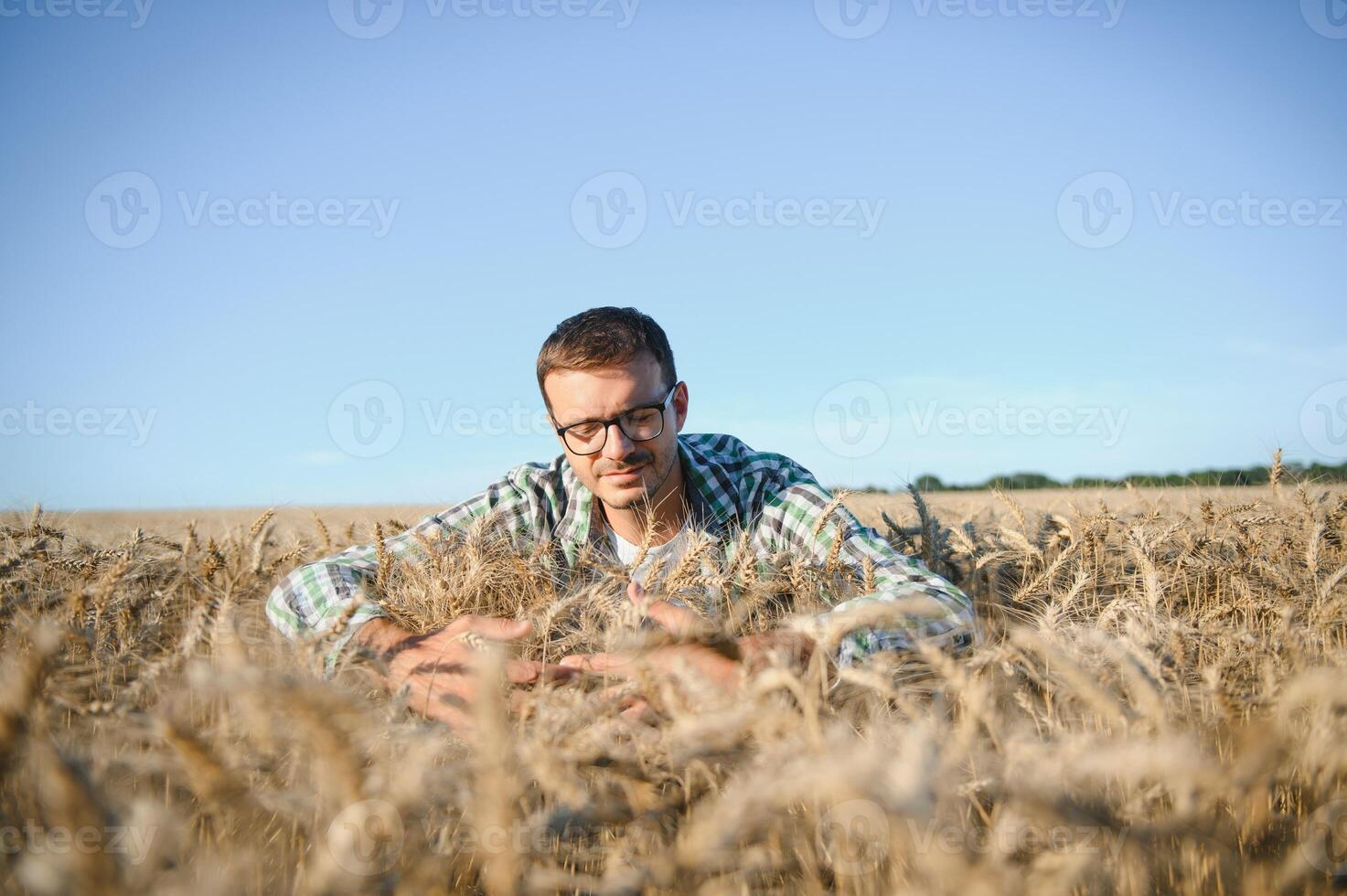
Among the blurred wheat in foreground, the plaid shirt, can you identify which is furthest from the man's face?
the blurred wheat in foreground

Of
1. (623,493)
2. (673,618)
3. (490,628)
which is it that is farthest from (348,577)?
(673,618)

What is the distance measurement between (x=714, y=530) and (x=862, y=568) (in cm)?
104

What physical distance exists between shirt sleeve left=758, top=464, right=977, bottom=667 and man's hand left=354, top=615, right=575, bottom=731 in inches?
24.9

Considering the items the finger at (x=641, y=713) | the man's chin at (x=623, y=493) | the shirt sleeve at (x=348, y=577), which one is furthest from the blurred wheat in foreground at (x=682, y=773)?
the man's chin at (x=623, y=493)

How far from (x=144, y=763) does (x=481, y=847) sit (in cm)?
51

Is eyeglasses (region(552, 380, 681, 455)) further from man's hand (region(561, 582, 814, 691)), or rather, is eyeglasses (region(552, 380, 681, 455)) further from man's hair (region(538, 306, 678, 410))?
man's hand (region(561, 582, 814, 691))

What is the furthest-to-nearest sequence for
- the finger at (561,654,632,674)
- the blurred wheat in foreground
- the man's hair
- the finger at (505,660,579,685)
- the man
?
the man's hair
the man
the finger at (505,660,579,685)
the finger at (561,654,632,674)
the blurred wheat in foreground

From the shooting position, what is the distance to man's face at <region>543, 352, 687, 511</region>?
2795 mm

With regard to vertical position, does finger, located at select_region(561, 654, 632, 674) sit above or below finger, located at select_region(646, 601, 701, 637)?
below

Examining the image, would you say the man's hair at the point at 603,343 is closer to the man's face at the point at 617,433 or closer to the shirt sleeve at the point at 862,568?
the man's face at the point at 617,433

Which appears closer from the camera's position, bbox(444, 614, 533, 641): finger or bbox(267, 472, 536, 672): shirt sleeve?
bbox(444, 614, 533, 641): finger

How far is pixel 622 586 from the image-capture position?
2.06 m

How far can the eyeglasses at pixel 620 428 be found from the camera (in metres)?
2.81

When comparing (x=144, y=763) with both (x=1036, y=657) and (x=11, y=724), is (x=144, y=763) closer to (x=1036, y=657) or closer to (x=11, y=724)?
(x=11, y=724)
